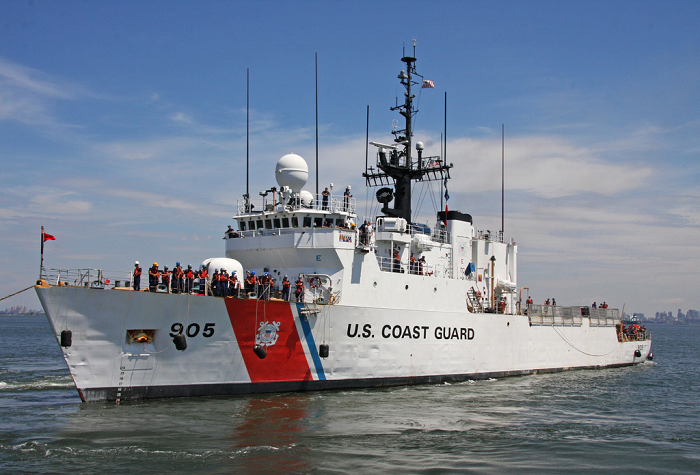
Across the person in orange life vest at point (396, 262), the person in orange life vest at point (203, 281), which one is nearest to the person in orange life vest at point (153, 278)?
the person in orange life vest at point (203, 281)

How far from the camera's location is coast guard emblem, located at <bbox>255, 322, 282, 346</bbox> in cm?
1633

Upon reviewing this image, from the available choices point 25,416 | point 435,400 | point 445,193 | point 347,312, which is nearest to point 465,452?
point 435,400

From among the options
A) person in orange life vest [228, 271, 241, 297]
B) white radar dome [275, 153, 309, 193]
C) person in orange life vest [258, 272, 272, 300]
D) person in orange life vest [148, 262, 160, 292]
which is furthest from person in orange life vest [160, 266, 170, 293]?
white radar dome [275, 153, 309, 193]

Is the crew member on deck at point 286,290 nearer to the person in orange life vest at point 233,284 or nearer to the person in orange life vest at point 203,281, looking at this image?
the person in orange life vest at point 233,284

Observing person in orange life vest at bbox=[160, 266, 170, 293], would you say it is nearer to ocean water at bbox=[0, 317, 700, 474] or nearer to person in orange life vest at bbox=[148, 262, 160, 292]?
person in orange life vest at bbox=[148, 262, 160, 292]

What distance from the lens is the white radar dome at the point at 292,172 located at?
19422mm

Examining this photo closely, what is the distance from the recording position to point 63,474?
9.92 m

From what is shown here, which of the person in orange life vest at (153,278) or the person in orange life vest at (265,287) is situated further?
the person in orange life vest at (265,287)

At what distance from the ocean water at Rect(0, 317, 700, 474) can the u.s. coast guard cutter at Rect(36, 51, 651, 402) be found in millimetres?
797

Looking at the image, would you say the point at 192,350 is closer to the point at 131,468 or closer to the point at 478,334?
the point at 131,468

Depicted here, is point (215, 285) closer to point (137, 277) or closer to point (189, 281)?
point (189, 281)

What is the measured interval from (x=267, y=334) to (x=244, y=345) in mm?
700

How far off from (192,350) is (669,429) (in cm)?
1217

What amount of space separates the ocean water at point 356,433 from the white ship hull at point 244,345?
503 mm
